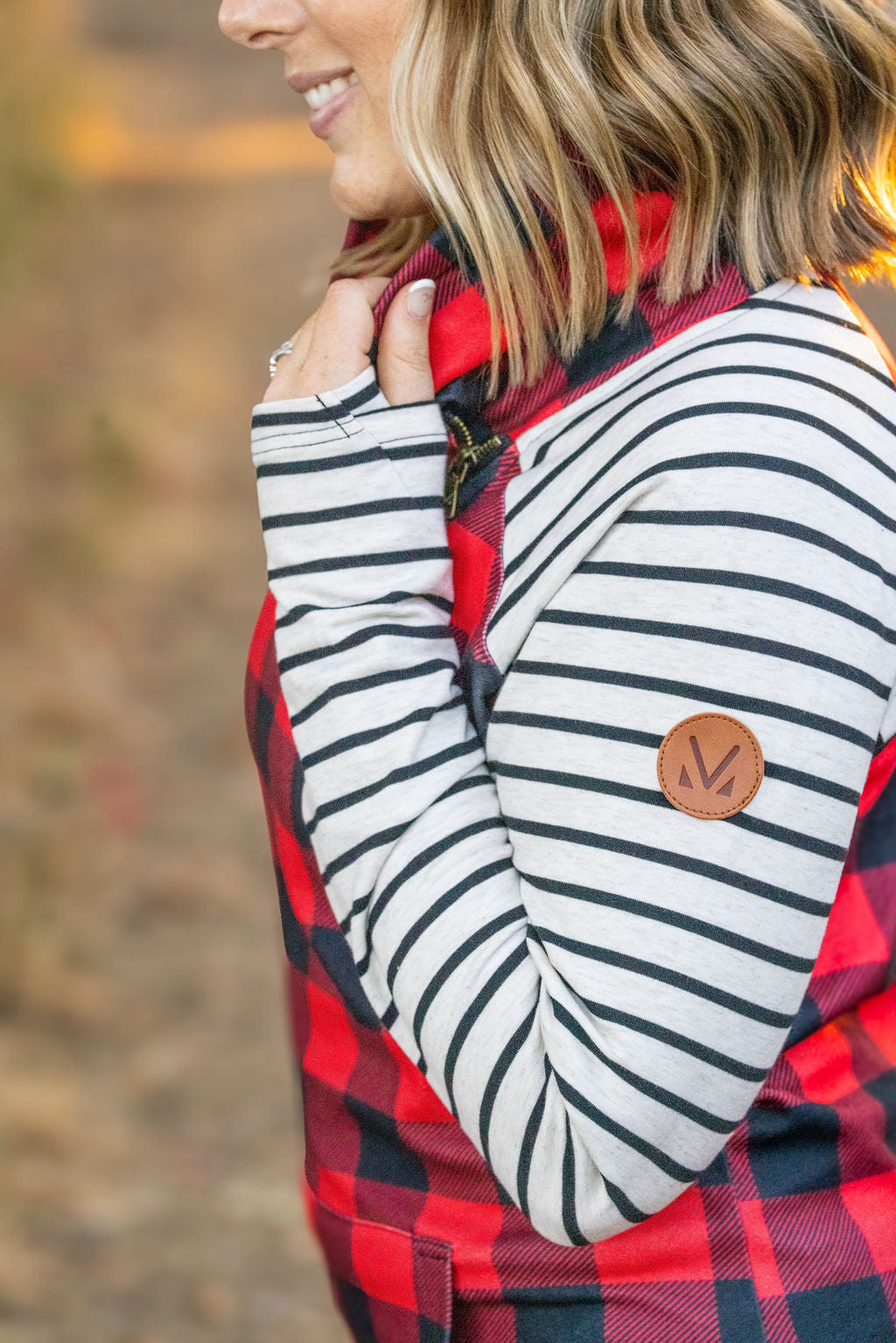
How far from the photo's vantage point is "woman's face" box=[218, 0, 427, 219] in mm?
875

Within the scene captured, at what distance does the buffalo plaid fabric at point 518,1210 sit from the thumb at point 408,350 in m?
0.02

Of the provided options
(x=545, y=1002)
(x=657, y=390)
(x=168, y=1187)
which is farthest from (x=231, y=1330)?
(x=657, y=390)

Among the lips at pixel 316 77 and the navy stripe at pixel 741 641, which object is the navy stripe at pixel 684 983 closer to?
the navy stripe at pixel 741 641

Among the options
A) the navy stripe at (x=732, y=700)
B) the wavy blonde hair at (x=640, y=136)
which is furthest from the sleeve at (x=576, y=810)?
the wavy blonde hair at (x=640, y=136)

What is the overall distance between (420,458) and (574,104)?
246 millimetres

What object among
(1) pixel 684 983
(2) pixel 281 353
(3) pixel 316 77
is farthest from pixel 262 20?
(1) pixel 684 983

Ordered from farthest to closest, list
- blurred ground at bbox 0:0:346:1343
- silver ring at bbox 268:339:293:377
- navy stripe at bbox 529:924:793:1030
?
blurred ground at bbox 0:0:346:1343, silver ring at bbox 268:339:293:377, navy stripe at bbox 529:924:793:1030

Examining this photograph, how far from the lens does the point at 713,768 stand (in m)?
0.63

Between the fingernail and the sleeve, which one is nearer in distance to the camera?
the sleeve

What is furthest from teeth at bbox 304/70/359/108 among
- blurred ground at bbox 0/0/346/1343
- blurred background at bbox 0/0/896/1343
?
blurred background at bbox 0/0/896/1343

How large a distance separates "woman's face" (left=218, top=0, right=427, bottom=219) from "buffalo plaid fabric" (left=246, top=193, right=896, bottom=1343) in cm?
A: 16

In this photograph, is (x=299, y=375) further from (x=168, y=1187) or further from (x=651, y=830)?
(x=168, y=1187)

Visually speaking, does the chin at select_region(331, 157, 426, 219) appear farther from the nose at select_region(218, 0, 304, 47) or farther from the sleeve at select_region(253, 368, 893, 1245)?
the sleeve at select_region(253, 368, 893, 1245)

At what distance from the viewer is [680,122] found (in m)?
Answer: 0.75
